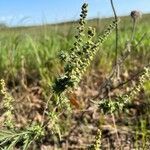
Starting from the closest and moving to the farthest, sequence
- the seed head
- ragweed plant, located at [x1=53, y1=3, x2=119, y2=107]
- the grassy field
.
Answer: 1. ragweed plant, located at [x1=53, y1=3, x2=119, y2=107]
2. the seed head
3. the grassy field

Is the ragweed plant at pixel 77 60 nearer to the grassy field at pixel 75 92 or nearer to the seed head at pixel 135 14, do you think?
A: the seed head at pixel 135 14

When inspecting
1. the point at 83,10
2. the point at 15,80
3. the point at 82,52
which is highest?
the point at 83,10

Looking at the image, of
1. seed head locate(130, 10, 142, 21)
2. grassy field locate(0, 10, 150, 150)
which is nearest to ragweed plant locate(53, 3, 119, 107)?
seed head locate(130, 10, 142, 21)

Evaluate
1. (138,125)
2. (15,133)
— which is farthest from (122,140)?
(15,133)

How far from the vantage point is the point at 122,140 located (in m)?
3.71

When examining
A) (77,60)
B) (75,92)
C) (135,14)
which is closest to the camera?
(77,60)

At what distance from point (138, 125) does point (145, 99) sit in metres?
0.41

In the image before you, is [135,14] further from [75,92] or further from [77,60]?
[75,92]

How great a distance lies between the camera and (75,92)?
14.3ft

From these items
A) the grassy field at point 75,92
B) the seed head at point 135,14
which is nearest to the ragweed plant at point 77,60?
the seed head at point 135,14

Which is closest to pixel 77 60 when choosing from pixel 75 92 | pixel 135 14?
pixel 135 14

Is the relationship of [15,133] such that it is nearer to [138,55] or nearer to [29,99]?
[29,99]

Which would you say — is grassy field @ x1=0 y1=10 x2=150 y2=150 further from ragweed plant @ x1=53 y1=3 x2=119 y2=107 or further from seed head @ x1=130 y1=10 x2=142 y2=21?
ragweed plant @ x1=53 y1=3 x2=119 y2=107

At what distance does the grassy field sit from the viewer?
12.2ft
